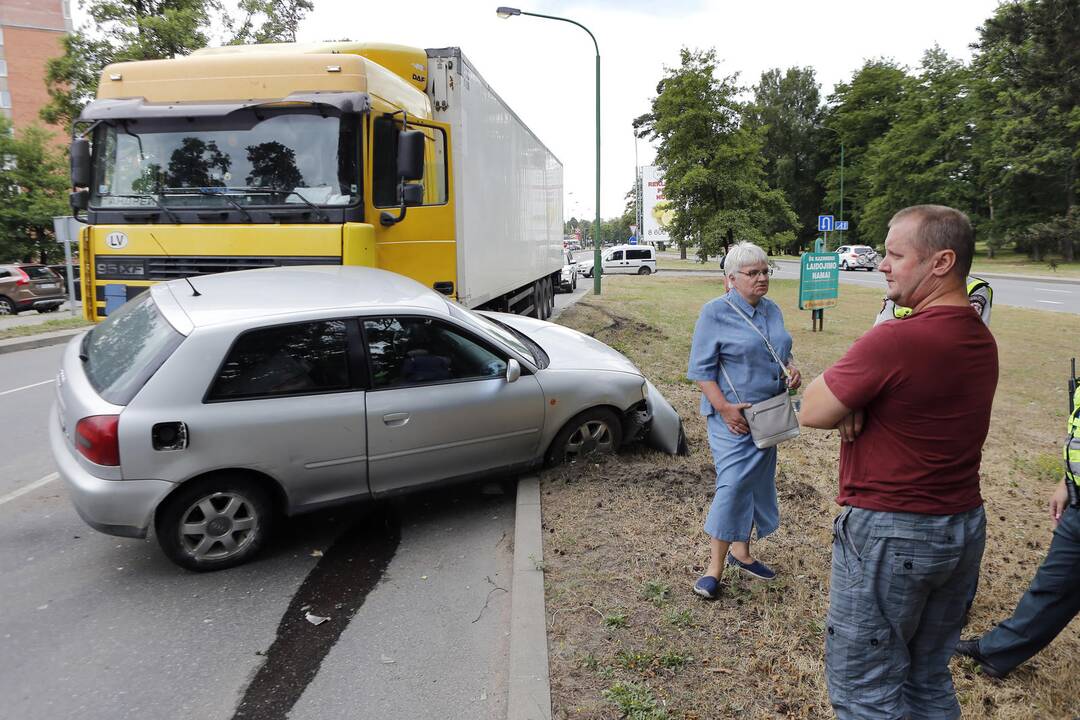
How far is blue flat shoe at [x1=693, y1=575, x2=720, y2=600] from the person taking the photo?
3501 mm

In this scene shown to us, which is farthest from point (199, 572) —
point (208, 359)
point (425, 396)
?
point (425, 396)

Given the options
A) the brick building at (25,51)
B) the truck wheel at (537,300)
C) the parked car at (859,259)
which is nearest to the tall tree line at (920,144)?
the parked car at (859,259)

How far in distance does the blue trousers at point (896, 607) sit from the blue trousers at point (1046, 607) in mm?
871

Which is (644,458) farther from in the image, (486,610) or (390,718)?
(390,718)

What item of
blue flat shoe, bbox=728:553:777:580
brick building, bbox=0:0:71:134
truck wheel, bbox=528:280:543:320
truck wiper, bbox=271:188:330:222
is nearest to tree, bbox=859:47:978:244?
truck wheel, bbox=528:280:543:320

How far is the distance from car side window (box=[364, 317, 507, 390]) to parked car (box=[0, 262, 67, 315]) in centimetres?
2292

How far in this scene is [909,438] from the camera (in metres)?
2.00

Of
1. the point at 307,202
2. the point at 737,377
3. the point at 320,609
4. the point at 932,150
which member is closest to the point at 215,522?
the point at 320,609

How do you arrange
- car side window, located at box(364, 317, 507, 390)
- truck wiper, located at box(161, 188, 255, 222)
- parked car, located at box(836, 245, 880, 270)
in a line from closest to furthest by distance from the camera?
1. car side window, located at box(364, 317, 507, 390)
2. truck wiper, located at box(161, 188, 255, 222)
3. parked car, located at box(836, 245, 880, 270)

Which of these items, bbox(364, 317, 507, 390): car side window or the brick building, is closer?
bbox(364, 317, 507, 390): car side window

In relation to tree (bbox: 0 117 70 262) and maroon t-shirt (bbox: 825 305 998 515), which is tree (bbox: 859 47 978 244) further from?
maroon t-shirt (bbox: 825 305 998 515)

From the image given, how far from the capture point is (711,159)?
31562 millimetres

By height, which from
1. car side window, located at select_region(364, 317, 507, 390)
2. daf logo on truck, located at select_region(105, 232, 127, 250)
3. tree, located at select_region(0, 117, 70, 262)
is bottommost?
car side window, located at select_region(364, 317, 507, 390)

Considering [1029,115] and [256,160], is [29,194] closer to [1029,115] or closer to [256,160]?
[256,160]
